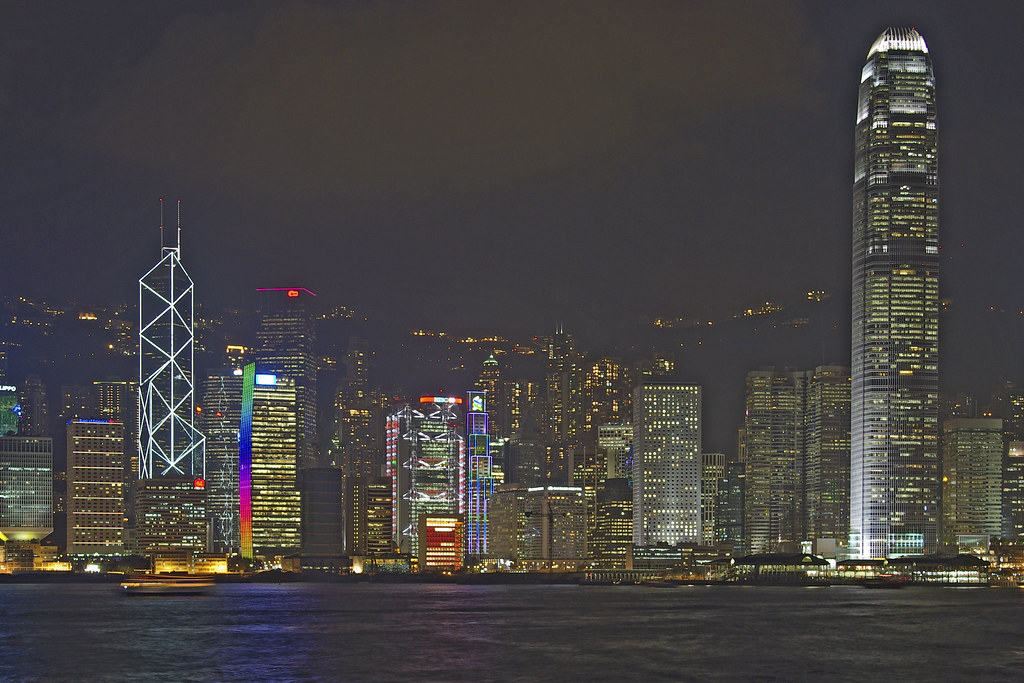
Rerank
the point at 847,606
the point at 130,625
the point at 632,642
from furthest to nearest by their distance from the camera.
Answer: the point at 847,606 → the point at 130,625 → the point at 632,642

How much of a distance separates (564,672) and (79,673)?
25069 mm

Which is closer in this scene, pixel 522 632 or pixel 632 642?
pixel 632 642

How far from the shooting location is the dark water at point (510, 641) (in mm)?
80062

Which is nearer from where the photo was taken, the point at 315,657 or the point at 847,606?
the point at 315,657

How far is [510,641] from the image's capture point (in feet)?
322

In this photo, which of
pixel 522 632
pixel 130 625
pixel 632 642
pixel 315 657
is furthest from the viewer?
pixel 130 625

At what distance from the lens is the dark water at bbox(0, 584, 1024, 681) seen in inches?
3152

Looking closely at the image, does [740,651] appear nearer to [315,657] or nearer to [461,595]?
[315,657]

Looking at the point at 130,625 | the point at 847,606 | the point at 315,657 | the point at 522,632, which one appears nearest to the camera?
the point at 315,657

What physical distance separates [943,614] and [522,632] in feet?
→ 147

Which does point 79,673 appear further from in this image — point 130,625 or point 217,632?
point 130,625

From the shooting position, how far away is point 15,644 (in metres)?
97.1

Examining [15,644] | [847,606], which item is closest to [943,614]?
[847,606]

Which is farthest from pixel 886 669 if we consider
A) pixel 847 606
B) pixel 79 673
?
pixel 847 606
